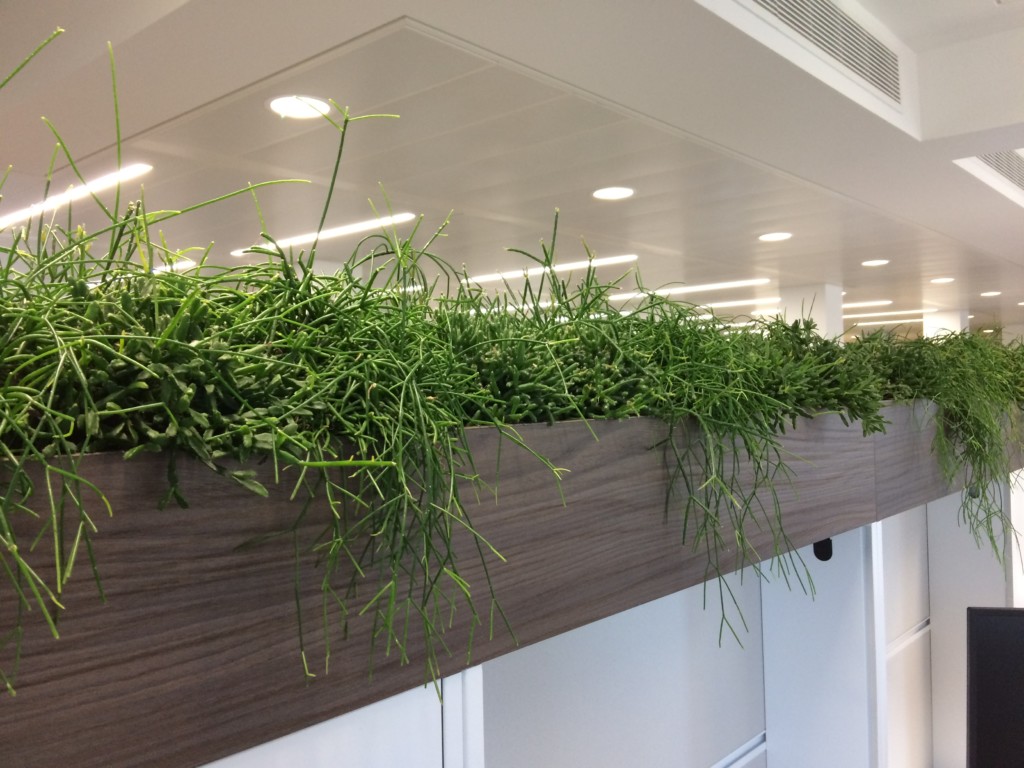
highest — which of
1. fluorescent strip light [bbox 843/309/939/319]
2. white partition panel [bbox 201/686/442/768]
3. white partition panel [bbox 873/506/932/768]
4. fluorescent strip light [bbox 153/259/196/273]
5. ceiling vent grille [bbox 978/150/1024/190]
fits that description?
ceiling vent grille [bbox 978/150/1024/190]

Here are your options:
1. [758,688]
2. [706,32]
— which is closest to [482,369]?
[758,688]

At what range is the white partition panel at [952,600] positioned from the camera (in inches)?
85.8

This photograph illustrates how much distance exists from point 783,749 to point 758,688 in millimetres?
106

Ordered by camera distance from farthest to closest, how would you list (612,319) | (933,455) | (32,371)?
(933,455), (612,319), (32,371)

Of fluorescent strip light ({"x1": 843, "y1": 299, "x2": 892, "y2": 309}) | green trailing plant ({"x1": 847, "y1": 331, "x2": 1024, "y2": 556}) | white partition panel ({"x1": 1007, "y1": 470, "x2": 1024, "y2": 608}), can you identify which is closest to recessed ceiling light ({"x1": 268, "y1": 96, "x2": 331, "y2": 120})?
green trailing plant ({"x1": 847, "y1": 331, "x2": 1024, "y2": 556})

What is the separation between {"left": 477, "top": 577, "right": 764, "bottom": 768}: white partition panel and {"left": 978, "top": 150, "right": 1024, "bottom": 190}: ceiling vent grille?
2758 millimetres

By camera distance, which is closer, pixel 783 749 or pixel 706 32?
pixel 783 749

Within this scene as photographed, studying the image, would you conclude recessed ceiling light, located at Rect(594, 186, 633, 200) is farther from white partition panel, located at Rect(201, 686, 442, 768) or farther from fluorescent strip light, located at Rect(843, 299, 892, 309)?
fluorescent strip light, located at Rect(843, 299, 892, 309)

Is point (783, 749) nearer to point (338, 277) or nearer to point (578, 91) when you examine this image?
point (338, 277)

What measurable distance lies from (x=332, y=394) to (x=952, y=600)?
7.62ft

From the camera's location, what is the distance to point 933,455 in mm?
1300

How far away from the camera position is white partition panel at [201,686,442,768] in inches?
16.4

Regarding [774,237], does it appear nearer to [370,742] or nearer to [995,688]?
[995,688]

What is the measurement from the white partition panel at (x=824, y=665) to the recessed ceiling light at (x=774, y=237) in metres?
3.42
